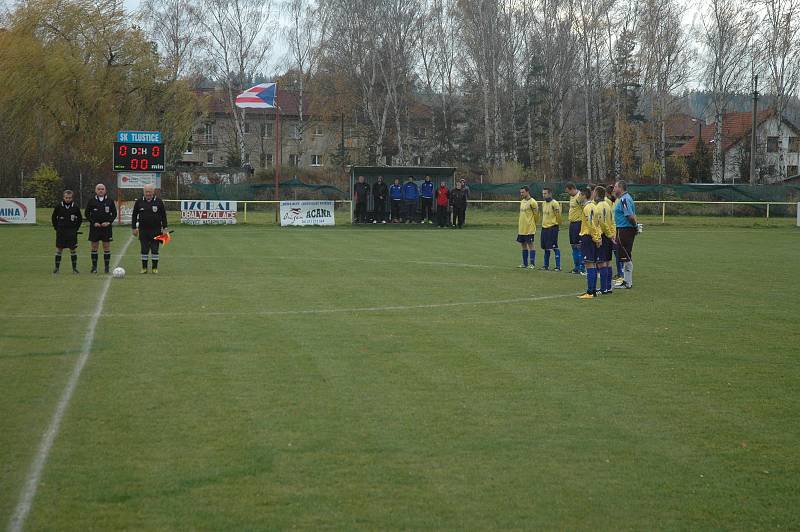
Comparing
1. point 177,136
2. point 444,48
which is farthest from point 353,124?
point 177,136

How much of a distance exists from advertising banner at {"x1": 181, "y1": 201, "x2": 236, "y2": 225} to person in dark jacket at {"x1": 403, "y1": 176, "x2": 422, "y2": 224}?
7426 mm

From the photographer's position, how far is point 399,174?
40.7 m

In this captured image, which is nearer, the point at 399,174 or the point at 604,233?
the point at 604,233

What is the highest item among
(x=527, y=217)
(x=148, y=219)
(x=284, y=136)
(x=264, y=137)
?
(x=284, y=136)

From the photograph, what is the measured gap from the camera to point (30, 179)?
47219mm

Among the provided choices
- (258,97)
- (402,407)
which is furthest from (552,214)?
(258,97)

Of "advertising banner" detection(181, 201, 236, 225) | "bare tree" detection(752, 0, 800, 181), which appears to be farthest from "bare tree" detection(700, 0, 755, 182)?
"advertising banner" detection(181, 201, 236, 225)

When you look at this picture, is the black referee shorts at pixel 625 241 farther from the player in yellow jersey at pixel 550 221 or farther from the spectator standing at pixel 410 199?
the spectator standing at pixel 410 199

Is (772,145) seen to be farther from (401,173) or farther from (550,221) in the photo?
(550,221)

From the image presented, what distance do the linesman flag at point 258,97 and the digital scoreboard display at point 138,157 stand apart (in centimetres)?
560

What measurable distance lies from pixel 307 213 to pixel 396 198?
12.8 feet

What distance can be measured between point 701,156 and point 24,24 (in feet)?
151

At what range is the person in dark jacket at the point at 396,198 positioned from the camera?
127ft

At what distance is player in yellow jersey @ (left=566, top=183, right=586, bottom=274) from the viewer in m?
18.1
